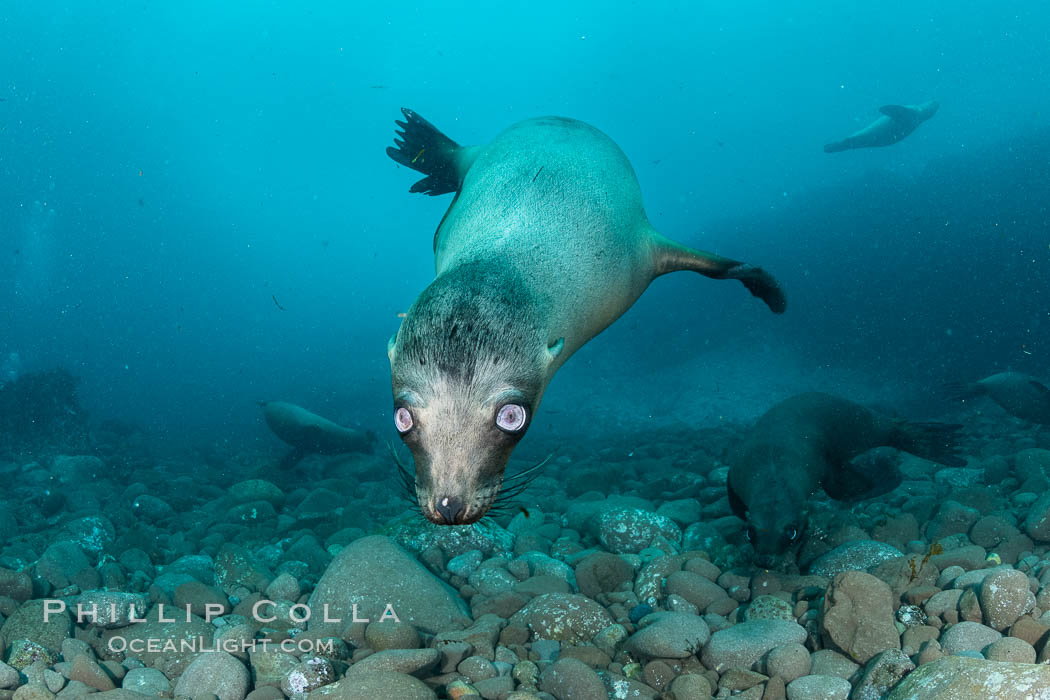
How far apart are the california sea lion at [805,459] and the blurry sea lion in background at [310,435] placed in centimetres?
626

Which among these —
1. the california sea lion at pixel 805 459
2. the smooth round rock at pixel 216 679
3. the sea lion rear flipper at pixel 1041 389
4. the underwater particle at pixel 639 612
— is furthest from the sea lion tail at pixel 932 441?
the smooth round rock at pixel 216 679

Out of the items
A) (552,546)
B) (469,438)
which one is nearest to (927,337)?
(552,546)

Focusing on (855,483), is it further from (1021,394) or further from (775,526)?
(1021,394)

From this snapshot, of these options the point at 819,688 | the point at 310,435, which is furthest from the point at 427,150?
the point at 310,435

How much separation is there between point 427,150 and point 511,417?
12.8ft

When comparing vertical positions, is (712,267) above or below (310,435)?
above

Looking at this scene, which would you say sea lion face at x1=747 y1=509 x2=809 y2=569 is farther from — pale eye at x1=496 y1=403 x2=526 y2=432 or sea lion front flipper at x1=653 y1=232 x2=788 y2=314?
pale eye at x1=496 y1=403 x2=526 y2=432

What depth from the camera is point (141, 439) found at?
1463 centimetres

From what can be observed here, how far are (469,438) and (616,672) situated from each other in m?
1.55

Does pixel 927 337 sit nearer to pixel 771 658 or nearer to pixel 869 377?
pixel 869 377

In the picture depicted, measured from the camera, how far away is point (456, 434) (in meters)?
1.69

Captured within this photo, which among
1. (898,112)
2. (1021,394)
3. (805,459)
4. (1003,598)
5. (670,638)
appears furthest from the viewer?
(898,112)

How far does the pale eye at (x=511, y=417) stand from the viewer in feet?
5.63

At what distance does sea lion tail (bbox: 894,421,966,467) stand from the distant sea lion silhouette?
42.8 ft
